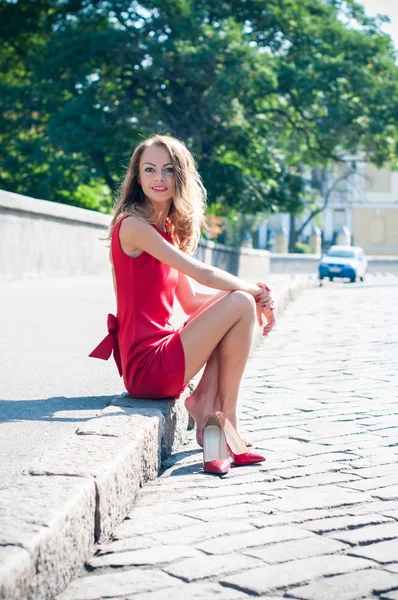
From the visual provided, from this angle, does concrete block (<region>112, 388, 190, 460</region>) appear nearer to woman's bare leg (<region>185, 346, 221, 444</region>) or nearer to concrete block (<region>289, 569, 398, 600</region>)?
woman's bare leg (<region>185, 346, 221, 444</region>)

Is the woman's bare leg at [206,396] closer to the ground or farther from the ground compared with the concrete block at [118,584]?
farther from the ground

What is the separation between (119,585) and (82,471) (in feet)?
1.49

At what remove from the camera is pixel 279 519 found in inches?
120

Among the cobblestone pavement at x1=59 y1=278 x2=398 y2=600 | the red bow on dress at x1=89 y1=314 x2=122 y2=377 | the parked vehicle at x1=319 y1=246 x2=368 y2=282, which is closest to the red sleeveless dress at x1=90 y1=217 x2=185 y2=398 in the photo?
the red bow on dress at x1=89 y1=314 x2=122 y2=377

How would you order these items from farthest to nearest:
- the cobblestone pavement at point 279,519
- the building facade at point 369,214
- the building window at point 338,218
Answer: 1. the building window at point 338,218
2. the building facade at point 369,214
3. the cobblestone pavement at point 279,519

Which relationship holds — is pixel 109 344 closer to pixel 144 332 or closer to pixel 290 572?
pixel 144 332

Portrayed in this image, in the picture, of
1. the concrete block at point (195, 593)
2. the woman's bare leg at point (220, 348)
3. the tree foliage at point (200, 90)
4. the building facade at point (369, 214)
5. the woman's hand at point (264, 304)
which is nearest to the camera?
the concrete block at point (195, 593)

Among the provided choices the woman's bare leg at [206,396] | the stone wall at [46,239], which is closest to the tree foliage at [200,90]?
the stone wall at [46,239]

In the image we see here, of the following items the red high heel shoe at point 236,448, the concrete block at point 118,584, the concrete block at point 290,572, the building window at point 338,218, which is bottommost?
the concrete block at point 118,584

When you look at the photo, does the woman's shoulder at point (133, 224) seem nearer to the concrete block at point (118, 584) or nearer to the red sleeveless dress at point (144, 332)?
the red sleeveless dress at point (144, 332)

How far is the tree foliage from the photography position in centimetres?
2127

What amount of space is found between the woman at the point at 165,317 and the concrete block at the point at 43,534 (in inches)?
52.9

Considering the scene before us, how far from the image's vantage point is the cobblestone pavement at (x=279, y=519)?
245 cm

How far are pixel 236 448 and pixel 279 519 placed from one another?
0.83 m
